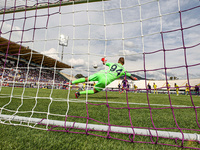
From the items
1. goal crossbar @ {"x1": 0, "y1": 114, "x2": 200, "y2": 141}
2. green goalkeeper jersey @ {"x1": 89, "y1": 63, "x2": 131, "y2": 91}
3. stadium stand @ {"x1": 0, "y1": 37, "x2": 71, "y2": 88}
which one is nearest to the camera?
goal crossbar @ {"x1": 0, "y1": 114, "x2": 200, "y2": 141}

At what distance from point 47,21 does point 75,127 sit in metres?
2.43

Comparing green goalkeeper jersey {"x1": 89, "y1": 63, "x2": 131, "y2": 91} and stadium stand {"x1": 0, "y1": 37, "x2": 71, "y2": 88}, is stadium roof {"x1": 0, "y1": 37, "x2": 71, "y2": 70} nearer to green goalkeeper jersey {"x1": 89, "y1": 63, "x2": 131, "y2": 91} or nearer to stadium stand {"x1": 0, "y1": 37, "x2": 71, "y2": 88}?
stadium stand {"x1": 0, "y1": 37, "x2": 71, "y2": 88}

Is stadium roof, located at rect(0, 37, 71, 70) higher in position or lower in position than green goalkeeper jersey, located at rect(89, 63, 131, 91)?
higher

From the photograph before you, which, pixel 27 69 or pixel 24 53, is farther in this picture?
pixel 24 53

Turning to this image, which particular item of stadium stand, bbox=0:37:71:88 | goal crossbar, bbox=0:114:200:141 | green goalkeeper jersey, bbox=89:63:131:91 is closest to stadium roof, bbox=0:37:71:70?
stadium stand, bbox=0:37:71:88

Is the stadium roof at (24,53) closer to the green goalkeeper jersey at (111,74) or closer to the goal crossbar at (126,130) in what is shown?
the goal crossbar at (126,130)

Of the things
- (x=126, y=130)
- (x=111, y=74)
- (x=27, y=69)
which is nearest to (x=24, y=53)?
(x=27, y=69)

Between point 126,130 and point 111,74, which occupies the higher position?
point 111,74

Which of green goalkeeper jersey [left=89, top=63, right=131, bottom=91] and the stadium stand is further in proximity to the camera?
green goalkeeper jersey [left=89, top=63, right=131, bottom=91]

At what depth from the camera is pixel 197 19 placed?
228 centimetres

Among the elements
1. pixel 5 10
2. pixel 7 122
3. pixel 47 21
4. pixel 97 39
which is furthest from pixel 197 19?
pixel 5 10

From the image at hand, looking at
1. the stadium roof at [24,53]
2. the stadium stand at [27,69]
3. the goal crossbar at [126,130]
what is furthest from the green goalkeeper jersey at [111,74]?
the goal crossbar at [126,130]

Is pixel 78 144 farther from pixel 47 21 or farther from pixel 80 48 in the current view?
pixel 47 21

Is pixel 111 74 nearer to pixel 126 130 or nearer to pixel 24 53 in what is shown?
pixel 126 130
